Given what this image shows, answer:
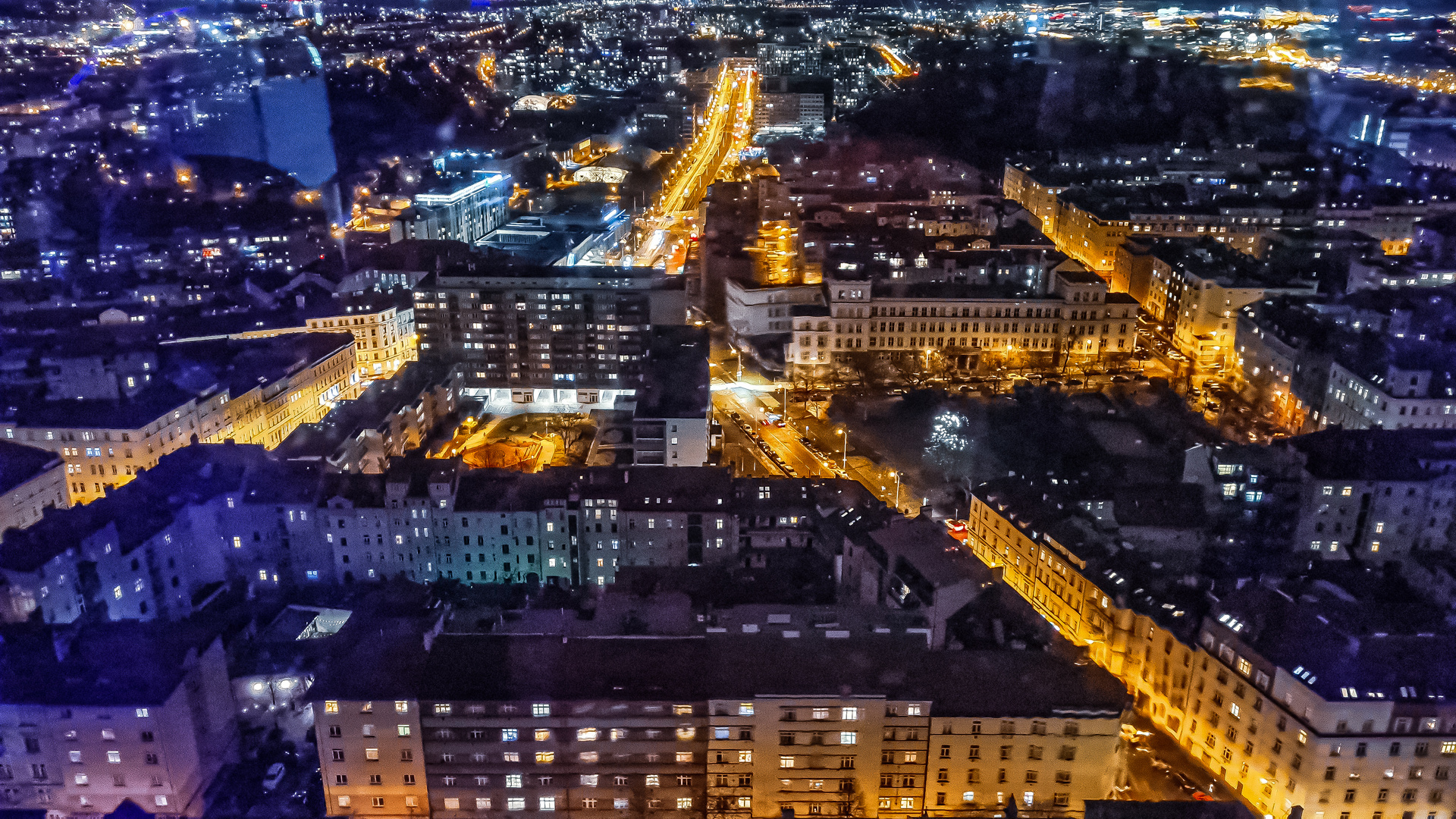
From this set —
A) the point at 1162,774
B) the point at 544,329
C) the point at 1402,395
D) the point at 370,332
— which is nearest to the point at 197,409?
the point at 370,332

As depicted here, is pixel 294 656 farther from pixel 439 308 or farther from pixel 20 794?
pixel 439 308

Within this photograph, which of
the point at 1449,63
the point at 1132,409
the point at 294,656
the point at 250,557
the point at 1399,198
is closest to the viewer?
the point at 294,656

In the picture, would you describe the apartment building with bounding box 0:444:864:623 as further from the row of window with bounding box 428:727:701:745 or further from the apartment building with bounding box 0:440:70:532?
the row of window with bounding box 428:727:701:745

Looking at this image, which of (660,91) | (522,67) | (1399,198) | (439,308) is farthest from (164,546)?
(522,67)

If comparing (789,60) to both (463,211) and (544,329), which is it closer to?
(463,211)

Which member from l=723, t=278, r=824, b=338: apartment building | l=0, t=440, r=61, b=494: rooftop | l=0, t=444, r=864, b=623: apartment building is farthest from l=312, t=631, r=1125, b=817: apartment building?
l=723, t=278, r=824, b=338: apartment building

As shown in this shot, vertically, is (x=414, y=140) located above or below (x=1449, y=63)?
below

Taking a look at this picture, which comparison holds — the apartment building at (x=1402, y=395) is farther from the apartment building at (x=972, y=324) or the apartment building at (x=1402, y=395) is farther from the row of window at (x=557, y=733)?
the row of window at (x=557, y=733)

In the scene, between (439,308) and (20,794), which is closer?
(20,794)
